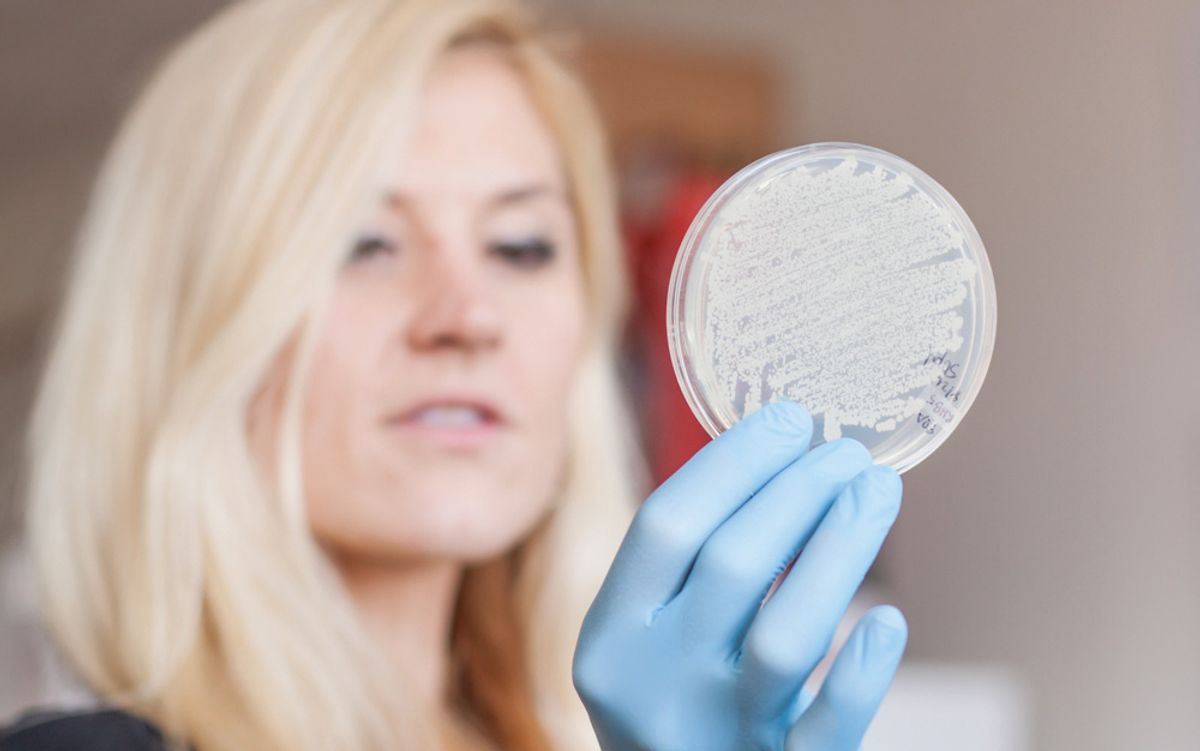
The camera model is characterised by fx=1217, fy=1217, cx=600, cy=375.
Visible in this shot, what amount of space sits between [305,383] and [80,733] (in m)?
0.30

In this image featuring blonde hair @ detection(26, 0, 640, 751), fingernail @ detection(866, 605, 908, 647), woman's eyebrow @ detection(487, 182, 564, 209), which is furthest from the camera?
woman's eyebrow @ detection(487, 182, 564, 209)

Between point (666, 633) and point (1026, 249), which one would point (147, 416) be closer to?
point (666, 633)

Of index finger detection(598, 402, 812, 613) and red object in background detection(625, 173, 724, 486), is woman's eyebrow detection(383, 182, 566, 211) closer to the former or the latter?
index finger detection(598, 402, 812, 613)

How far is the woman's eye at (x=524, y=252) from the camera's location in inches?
42.1

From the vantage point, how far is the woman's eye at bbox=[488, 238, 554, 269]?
107 cm

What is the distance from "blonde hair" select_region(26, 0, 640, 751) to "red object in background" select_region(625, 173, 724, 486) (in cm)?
106

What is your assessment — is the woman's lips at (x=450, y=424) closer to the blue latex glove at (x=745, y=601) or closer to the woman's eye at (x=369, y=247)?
the woman's eye at (x=369, y=247)

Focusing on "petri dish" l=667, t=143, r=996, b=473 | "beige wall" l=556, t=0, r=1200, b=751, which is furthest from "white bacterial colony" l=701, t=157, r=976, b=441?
"beige wall" l=556, t=0, r=1200, b=751

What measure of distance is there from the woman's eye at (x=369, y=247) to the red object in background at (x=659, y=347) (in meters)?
1.16

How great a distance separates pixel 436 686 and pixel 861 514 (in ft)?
2.00

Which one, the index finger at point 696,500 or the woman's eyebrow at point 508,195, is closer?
the index finger at point 696,500

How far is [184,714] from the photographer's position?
2.89ft

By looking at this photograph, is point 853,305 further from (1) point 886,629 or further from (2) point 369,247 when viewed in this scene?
(2) point 369,247

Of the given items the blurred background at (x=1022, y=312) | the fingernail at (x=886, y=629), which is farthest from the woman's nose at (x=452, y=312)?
the blurred background at (x=1022, y=312)
